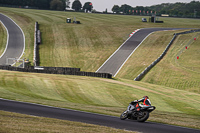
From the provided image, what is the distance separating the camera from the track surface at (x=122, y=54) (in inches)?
2304

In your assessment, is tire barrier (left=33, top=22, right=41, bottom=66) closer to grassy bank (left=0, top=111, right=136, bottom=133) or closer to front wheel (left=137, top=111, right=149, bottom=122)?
grassy bank (left=0, top=111, right=136, bottom=133)

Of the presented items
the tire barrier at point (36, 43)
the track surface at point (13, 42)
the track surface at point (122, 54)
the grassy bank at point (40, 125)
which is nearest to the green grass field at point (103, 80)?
the tire barrier at point (36, 43)

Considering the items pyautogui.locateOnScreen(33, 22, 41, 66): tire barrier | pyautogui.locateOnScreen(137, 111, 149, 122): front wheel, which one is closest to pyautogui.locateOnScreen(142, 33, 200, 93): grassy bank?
pyautogui.locateOnScreen(33, 22, 41, 66): tire barrier

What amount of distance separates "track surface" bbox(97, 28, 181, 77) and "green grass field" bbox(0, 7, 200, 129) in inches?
60.0

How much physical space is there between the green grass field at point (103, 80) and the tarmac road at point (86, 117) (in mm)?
1784

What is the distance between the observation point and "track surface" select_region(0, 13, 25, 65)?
66.3 m

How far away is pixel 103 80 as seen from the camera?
42.1 meters

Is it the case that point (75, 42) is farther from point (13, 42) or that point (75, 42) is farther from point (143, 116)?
point (143, 116)

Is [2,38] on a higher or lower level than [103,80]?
higher

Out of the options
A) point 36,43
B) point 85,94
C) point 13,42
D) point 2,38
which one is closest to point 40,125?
point 85,94

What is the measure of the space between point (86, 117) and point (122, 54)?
50044 mm

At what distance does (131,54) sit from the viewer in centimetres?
6675

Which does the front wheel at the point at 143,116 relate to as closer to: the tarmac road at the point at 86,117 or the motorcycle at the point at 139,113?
the motorcycle at the point at 139,113

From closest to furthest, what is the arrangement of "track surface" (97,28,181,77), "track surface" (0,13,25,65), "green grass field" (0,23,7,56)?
"track surface" (97,28,181,77) < "track surface" (0,13,25,65) < "green grass field" (0,23,7,56)
